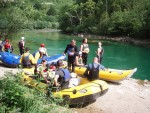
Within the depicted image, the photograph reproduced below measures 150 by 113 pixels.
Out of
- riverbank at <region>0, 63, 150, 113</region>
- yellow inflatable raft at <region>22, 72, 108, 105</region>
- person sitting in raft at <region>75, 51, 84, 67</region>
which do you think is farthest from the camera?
person sitting in raft at <region>75, 51, 84, 67</region>

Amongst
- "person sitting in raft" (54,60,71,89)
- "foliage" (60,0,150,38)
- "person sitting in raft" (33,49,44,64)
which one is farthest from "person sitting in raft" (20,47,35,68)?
"foliage" (60,0,150,38)

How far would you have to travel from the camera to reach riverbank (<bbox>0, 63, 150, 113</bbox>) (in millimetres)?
10391

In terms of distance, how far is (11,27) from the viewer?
2538 cm

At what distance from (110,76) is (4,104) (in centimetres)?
709

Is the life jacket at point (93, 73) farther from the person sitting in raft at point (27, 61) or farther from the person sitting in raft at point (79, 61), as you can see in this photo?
the person sitting in raft at point (27, 61)

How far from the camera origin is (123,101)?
1120cm

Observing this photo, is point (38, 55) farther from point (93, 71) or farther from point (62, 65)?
point (62, 65)

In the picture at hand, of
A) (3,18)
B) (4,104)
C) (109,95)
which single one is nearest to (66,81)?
(109,95)

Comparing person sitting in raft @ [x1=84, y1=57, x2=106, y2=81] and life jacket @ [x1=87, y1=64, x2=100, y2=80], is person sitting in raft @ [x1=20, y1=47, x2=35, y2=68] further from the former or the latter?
life jacket @ [x1=87, y1=64, x2=100, y2=80]

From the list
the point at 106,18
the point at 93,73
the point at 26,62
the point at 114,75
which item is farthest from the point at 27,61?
the point at 106,18

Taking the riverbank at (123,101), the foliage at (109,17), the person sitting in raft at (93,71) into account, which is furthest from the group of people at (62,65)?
the foliage at (109,17)

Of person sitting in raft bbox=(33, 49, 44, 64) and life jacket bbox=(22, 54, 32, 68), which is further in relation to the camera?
person sitting in raft bbox=(33, 49, 44, 64)

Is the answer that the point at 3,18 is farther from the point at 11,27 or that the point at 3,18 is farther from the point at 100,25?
the point at 100,25

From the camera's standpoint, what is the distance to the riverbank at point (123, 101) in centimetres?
1039
